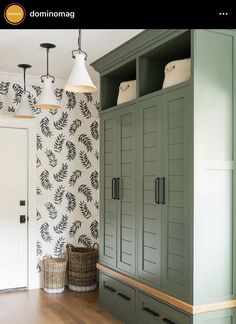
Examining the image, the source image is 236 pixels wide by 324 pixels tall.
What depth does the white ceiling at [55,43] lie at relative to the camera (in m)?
3.55

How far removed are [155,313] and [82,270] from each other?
178cm

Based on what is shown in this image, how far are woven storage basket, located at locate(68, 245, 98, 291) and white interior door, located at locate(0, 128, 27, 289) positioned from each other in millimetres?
599

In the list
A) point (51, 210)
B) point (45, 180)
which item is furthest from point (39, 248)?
point (45, 180)

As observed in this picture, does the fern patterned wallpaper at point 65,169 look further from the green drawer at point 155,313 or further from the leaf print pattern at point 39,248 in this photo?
the green drawer at point 155,313

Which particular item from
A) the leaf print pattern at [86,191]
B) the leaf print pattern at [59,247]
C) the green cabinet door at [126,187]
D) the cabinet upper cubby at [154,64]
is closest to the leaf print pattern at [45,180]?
the leaf print pattern at [86,191]

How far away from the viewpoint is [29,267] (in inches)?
201

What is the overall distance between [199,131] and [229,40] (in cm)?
76

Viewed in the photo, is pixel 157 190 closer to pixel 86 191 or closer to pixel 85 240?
pixel 86 191

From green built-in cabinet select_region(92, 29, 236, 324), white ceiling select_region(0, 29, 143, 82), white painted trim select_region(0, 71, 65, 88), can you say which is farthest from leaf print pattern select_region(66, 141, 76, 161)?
green built-in cabinet select_region(92, 29, 236, 324)

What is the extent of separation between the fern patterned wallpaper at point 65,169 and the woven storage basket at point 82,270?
0.33m

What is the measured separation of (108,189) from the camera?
13.9ft

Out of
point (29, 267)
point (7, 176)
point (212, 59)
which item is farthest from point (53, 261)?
point (212, 59)

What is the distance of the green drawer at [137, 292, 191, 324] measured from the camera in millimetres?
3107

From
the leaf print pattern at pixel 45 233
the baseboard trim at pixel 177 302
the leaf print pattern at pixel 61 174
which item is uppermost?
the leaf print pattern at pixel 61 174
